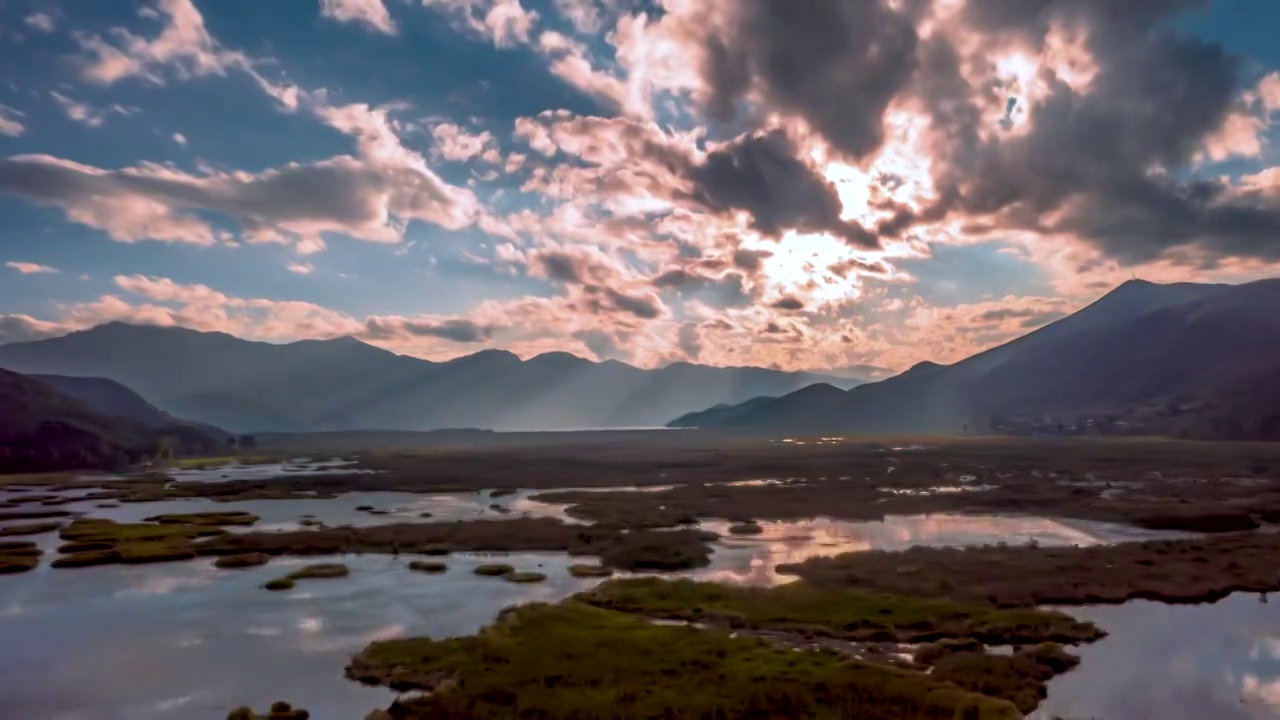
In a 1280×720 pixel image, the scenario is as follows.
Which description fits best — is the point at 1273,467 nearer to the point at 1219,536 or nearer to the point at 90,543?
the point at 1219,536

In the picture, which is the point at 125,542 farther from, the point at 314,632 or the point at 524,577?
the point at 524,577

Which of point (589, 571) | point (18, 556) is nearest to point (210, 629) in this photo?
point (589, 571)

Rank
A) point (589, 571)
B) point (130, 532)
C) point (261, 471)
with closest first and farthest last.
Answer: point (589, 571), point (130, 532), point (261, 471)

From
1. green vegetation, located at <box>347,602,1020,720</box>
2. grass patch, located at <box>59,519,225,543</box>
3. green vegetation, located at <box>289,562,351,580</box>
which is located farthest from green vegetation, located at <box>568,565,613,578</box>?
grass patch, located at <box>59,519,225,543</box>

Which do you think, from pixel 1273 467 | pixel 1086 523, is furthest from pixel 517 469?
pixel 1273 467

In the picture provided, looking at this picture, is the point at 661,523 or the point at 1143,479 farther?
the point at 1143,479

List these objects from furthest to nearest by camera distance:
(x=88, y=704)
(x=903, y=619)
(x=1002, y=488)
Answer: (x=1002, y=488), (x=903, y=619), (x=88, y=704)

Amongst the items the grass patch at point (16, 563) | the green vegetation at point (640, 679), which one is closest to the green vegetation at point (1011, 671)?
the green vegetation at point (640, 679)

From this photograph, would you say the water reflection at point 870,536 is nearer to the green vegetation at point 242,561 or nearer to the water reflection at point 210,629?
the water reflection at point 210,629
